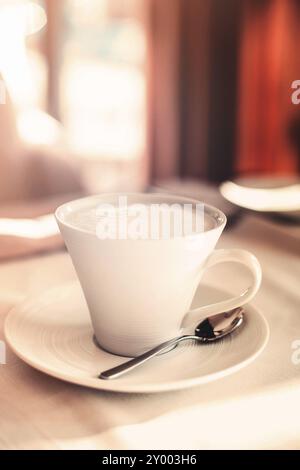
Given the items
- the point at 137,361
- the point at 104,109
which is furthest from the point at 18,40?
the point at 137,361

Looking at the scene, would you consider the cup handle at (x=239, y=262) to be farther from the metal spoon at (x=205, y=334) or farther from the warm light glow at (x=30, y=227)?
the warm light glow at (x=30, y=227)

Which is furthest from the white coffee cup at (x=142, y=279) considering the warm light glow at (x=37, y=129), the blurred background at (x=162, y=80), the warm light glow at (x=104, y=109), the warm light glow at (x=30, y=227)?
the warm light glow at (x=104, y=109)

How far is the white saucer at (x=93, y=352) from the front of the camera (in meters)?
0.35

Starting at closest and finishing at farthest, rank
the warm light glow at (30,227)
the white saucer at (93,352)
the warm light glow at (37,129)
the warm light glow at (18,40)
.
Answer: the white saucer at (93,352), the warm light glow at (30,227), the warm light glow at (37,129), the warm light glow at (18,40)

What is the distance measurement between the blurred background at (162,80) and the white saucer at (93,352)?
179cm

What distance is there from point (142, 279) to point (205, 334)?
0.23 ft

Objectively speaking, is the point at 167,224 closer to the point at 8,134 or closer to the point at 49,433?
the point at 49,433

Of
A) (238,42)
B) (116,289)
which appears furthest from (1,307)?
(238,42)

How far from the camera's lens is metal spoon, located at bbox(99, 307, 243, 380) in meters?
0.36

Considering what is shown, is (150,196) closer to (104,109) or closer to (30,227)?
(30,227)

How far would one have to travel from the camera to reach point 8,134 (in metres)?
1.37

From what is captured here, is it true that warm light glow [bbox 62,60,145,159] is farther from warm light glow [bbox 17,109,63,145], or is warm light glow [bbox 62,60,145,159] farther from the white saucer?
the white saucer

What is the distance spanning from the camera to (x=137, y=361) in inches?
14.5

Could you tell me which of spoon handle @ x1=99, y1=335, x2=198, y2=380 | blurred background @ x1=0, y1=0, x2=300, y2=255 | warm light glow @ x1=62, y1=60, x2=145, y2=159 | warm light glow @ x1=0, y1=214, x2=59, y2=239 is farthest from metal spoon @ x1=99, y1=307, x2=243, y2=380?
warm light glow @ x1=62, y1=60, x2=145, y2=159
